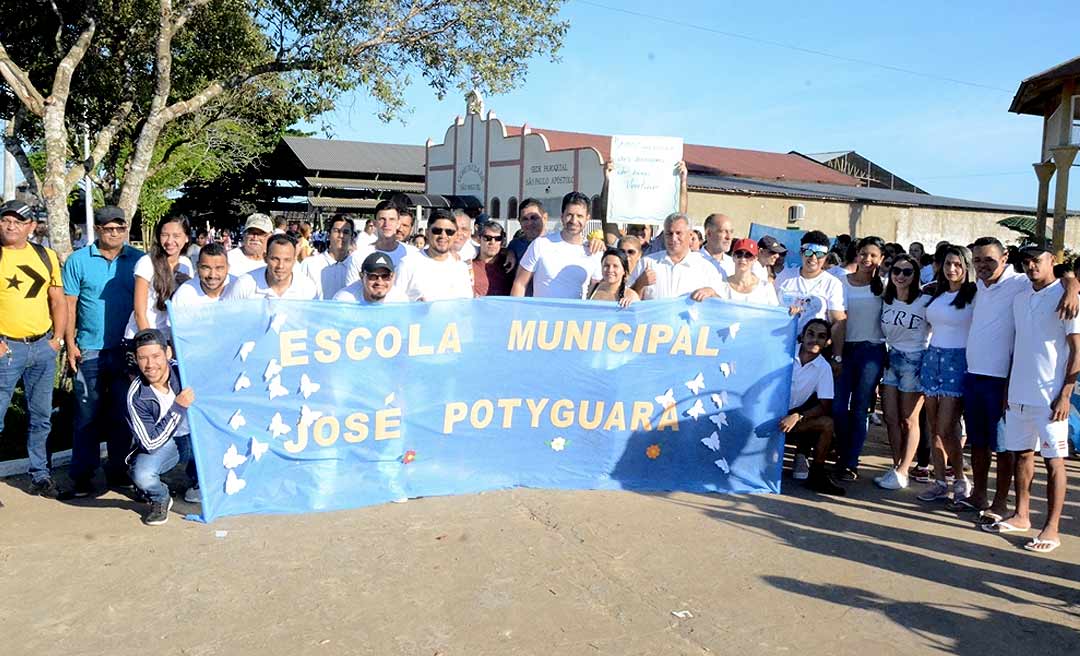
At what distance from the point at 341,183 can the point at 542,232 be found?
3222cm

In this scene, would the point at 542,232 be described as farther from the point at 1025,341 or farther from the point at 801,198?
the point at 801,198

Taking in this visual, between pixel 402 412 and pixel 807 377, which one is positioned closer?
pixel 402 412

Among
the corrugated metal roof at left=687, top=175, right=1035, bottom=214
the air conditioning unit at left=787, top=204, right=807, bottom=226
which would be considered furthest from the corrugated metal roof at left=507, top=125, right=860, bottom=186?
the air conditioning unit at left=787, top=204, right=807, bottom=226

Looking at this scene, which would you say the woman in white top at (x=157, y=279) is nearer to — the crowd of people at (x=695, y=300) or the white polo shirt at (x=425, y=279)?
the crowd of people at (x=695, y=300)

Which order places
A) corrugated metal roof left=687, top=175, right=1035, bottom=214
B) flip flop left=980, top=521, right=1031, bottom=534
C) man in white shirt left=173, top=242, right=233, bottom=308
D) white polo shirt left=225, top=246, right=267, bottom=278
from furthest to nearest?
corrugated metal roof left=687, top=175, right=1035, bottom=214 → white polo shirt left=225, top=246, right=267, bottom=278 → flip flop left=980, top=521, right=1031, bottom=534 → man in white shirt left=173, top=242, right=233, bottom=308

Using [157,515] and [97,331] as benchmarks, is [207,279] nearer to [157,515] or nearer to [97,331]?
[97,331]

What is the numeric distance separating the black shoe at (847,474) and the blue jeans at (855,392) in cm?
5

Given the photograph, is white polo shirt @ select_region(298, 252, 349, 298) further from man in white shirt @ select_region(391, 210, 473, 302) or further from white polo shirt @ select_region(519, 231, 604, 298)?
white polo shirt @ select_region(519, 231, 604, 298)

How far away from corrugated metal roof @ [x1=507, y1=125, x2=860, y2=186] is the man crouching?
23854 mm

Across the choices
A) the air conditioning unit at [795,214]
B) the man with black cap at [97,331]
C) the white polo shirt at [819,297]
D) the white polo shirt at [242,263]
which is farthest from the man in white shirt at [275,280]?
the air conditioning unit at [795,214]

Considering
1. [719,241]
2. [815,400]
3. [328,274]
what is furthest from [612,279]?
[328,274]

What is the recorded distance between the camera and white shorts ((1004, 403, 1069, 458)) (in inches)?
196

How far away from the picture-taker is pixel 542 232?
691 cm

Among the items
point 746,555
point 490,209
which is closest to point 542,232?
point 746,555
